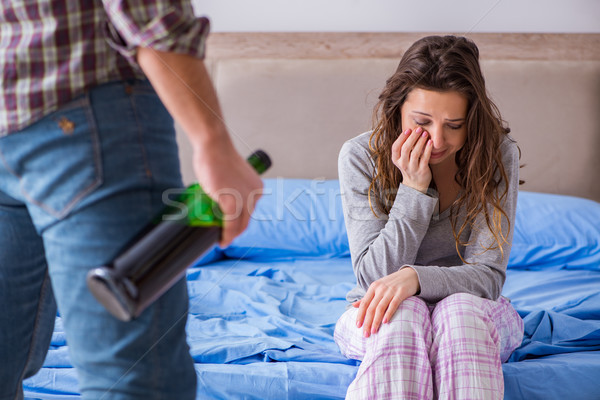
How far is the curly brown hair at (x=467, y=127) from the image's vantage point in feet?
3.95

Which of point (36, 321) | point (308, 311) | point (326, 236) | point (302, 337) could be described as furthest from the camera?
point (326, 236)

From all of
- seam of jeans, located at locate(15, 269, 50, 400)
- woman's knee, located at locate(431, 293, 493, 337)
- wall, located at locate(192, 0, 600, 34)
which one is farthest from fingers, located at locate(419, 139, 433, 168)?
wall, located at locate(192, 0, 600, 34)

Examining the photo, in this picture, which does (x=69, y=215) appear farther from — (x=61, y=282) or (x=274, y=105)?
(x=274, y=105)

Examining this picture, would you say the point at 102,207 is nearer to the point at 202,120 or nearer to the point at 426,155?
the point at 202,120

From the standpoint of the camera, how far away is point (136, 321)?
585 mm

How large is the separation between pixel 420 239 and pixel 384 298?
0.20 metres

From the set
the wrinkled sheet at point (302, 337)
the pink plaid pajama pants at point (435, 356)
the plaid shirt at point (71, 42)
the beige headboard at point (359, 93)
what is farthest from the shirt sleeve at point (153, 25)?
the beige headboard at point (359, 93)

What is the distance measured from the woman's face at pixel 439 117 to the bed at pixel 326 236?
45 centimetres

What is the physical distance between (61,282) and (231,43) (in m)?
1.90

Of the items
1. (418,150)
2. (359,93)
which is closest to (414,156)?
(418,150)

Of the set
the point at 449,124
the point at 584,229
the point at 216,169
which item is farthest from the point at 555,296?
the point at 216,169

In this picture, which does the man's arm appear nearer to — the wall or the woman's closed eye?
the woman's closed eye

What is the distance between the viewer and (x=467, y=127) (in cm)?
123

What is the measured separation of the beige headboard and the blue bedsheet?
0.31 metres
